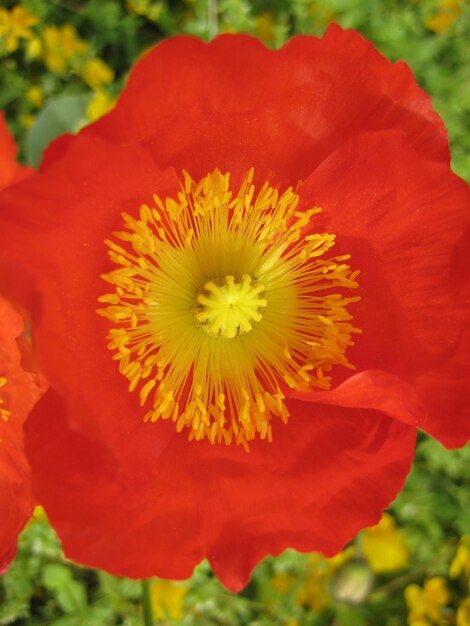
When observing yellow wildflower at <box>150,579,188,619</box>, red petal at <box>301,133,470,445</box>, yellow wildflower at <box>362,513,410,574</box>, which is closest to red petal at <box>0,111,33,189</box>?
red petal at <box>301,133,470,445</box>

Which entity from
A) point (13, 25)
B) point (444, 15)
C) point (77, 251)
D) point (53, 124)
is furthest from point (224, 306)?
point (444, 15)

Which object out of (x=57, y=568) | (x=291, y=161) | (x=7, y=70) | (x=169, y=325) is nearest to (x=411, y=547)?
(x=57, y=568)

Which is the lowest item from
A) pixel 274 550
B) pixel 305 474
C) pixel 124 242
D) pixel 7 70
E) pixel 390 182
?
pixel 274 550

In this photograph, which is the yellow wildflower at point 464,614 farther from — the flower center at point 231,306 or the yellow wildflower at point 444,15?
the yellow wildflower at point 444,15

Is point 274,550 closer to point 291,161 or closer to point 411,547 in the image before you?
point 291,161

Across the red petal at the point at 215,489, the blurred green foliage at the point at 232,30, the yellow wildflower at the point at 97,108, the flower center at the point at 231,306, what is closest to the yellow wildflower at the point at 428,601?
the red petal at the point at 215,489
